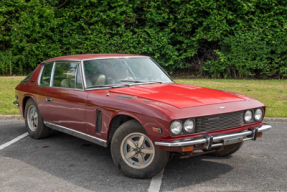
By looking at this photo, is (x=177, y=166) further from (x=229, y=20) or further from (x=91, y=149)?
(x=229, y=20)

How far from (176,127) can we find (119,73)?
72.2 inches

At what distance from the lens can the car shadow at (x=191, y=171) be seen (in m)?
4.47

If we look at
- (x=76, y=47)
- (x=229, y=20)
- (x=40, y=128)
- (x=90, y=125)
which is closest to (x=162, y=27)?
(x=229, y=20)

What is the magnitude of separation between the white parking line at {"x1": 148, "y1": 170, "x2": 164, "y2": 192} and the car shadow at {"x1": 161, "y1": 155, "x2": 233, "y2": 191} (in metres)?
0.06

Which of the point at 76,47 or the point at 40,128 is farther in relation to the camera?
the point at 76,47

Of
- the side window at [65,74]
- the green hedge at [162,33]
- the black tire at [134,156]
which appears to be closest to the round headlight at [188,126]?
the black tire at [134,156]

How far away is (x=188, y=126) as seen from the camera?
14.1 ft

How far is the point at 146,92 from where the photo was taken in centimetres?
504

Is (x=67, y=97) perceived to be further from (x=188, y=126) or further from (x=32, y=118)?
(x=188, y=126)

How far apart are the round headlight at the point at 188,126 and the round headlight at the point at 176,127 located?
61mm

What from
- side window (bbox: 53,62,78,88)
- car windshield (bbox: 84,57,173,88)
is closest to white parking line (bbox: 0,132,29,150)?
side window (bbox: 53,62,78,88)

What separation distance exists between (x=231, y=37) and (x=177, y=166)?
1140 centimetres

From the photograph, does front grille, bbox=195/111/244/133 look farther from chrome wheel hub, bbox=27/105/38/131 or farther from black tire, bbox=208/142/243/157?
chrome wheel hub, bbox=27/105/38/131

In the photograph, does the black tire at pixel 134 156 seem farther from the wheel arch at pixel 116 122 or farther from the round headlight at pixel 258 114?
the round headlight at pixel 258 114
